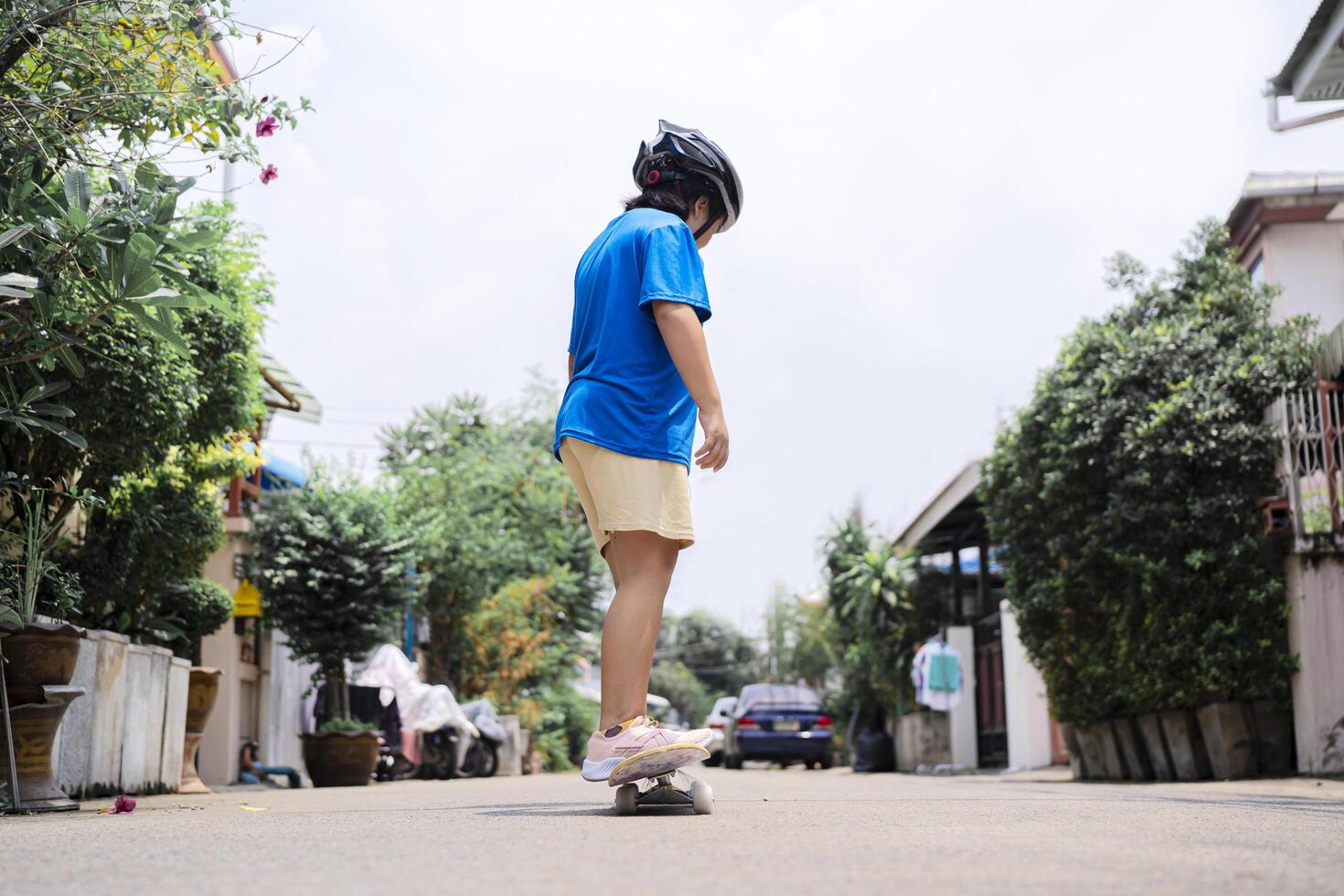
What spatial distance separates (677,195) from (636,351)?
0.58m

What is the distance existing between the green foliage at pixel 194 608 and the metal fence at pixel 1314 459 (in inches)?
330

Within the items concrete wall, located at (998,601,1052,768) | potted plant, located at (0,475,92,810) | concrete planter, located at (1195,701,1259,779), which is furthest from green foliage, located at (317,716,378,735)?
potted plant, located at (0,475,92,810)

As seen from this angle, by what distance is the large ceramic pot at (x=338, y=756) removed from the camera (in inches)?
559

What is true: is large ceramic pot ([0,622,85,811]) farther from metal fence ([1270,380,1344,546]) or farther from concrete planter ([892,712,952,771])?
concrete planter ([892,712,952,771])

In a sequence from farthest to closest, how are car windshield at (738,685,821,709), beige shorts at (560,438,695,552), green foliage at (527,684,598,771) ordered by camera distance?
green foliage at (527,684,598,771) < car windshield at (738,685,821,709) < beige shorts at (560,438,695,552)

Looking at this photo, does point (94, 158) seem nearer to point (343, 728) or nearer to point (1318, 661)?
point (1318, 661)

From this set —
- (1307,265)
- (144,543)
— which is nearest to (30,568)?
(144,543)

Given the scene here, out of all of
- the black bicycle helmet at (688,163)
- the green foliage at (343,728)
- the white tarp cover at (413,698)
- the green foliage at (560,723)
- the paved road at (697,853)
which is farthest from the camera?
the green foliage at (560,723)

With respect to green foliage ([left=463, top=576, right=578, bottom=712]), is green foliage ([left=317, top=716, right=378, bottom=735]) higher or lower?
lower

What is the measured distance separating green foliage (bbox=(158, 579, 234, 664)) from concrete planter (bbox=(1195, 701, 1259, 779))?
776 centimetres

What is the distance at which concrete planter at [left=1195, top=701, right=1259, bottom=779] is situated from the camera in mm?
9992

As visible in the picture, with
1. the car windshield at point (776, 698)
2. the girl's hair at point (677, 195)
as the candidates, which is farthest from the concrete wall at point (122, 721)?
the car windshield at point (776, 698)

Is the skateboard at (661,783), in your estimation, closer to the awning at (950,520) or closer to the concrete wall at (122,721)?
the concrete wall at (122,721)

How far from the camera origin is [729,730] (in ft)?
80.2
